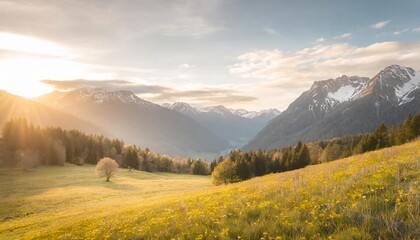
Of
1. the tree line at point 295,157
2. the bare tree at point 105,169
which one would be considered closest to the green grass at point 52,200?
the bare tree at point 105,169

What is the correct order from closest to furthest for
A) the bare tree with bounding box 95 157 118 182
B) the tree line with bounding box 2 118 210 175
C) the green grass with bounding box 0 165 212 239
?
1. the green grass with bounding box 0 165 212 239
2. the bare tree with bounding box 95 157 118 182
3. the tree line with bounding box 2 118 210 175

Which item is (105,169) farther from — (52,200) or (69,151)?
(69,151)

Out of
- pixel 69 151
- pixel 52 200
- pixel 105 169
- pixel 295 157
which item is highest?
pixel 295 157

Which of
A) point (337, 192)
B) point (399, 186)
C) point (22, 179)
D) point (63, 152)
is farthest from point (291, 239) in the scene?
point (63, 152)

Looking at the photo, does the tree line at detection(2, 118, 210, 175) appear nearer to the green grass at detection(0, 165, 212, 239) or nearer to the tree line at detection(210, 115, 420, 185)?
the green grass at detection(0, 165, 212, 239)

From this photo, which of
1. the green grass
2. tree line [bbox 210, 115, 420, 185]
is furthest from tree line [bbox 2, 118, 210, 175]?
tree line [bbox 210, 115, 420, 185]

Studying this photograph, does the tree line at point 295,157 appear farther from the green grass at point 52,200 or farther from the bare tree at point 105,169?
the bare tree at point 105,169

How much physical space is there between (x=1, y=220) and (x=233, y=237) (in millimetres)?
50666

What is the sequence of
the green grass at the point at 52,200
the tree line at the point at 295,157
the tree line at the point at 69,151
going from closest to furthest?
the green grass at the point at 52,200 < the tree line at the point at 295,157 < the tree line at the point at 69,151

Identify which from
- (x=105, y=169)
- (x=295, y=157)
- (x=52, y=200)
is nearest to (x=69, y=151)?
(x=105, y=169)

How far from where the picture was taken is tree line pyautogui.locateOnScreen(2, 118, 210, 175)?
12538 centimetres

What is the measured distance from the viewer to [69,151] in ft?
474

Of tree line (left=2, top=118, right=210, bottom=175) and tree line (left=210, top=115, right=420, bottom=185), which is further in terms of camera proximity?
tree line (left=2, top=118, right=210, bottom=175)

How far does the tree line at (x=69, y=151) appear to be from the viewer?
125375mm
